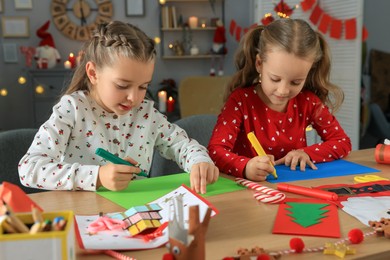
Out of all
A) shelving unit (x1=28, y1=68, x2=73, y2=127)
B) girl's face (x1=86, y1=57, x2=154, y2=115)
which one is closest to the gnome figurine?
shelving unit (x1=28, y1=68, x2=73, y2=127)

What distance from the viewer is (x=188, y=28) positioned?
4574 mm

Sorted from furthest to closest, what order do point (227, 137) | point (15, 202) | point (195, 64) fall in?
1. point (195, 64)
2. point (227, 137)
3. point (15, 202)

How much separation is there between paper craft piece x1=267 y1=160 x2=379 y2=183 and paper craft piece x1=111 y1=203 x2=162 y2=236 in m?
0.40

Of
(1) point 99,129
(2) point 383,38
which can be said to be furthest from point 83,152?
(2) point 383,38

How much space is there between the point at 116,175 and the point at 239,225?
32 centimetres

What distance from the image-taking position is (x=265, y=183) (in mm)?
1193

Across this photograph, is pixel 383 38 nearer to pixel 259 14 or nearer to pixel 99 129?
pixel 259 14

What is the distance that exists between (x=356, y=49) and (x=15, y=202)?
3.42 m

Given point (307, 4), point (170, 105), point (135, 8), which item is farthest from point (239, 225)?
point (135, 8)

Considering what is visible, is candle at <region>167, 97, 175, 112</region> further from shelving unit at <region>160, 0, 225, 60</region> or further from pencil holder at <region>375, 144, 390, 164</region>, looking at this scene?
pencil holder at <region>375, 144, 390, 164</region>

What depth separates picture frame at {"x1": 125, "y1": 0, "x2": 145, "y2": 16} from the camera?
458 centimetres

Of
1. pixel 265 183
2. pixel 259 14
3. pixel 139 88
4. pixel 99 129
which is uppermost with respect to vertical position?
pixel 259 14

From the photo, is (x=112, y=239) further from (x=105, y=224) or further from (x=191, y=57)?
(x=191, y=57)

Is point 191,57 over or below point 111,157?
over
